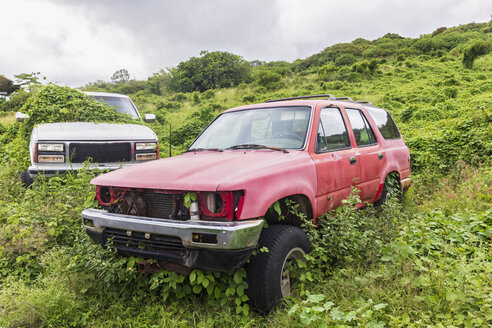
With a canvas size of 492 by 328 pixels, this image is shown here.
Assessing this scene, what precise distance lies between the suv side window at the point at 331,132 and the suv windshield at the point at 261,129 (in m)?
0.19

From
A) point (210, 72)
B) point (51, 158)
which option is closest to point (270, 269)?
point (51, 158)

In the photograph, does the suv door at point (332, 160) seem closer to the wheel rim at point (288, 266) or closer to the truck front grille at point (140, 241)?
the wheel rim at point (288, 266)

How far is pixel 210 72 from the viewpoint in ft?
122

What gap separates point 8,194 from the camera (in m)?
5.47

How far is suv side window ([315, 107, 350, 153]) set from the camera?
Result: 3730 mm

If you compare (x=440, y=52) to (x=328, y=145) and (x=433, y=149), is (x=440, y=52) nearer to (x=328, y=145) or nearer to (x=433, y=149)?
(x=433, y=149)

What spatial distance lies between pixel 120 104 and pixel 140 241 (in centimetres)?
511

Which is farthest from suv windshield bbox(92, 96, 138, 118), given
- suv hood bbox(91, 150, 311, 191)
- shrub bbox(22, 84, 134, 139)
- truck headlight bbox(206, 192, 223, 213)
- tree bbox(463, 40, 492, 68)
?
tree bbox(463, 40, 492, 68)

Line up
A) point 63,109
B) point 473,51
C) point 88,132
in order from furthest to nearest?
1. point 473,51
2. point 63,109
3. point 88,132

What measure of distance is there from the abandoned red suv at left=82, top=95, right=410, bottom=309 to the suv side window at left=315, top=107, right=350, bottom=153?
0.04 feet

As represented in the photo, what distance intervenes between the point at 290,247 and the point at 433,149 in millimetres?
6689

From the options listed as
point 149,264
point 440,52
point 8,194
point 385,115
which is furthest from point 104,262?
point 440,52

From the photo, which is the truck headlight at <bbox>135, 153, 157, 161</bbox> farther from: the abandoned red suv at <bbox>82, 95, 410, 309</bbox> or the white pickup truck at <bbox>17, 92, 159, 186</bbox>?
the abandoned red suv at <bbox>82, 95, 410, 309</bbox>

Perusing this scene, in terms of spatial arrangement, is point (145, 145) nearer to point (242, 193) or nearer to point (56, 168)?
point (56, 168)
